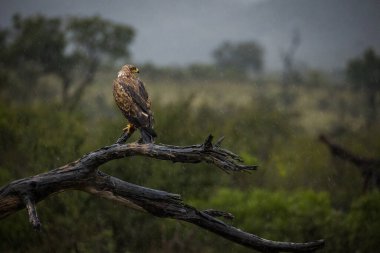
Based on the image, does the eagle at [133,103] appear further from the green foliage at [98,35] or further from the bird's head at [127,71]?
the green foliage at [98,35]

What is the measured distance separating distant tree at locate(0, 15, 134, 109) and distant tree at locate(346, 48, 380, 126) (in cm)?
3225

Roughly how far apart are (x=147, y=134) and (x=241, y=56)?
8964 centimetres

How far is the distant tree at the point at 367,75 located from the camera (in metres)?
63.4

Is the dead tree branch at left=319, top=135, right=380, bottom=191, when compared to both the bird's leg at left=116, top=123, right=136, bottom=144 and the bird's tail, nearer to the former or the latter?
the bird's leg at left=116, top=123, right=136, bottom=144

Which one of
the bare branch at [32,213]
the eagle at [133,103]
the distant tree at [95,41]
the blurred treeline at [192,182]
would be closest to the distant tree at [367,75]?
the blurred treeline at [192,182]

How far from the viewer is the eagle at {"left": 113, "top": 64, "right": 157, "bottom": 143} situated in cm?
714

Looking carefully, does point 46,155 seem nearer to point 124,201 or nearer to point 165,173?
point 165,173

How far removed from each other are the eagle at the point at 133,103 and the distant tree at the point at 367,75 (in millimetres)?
58340

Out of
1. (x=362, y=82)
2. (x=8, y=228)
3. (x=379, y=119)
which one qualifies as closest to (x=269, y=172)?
(x=8, y=228)

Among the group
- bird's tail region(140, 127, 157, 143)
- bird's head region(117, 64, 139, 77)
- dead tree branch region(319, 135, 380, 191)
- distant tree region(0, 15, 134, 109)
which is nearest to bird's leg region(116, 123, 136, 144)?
bird's tail region(140, 127, 157, 143)

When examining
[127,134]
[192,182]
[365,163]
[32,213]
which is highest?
[127,134]

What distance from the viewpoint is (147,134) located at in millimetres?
7004

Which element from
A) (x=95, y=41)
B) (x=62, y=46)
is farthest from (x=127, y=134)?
(x=62, y=46)

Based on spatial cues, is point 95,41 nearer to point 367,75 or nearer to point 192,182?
point 192,182
